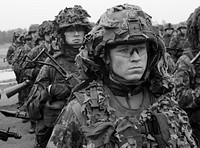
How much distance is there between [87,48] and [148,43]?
0.45 meters

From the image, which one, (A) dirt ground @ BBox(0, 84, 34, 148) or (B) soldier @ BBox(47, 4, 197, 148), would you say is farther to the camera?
(A) dirt ground @ BBox(0, 84, 34, 148)

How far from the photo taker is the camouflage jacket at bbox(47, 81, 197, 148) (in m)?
2.57

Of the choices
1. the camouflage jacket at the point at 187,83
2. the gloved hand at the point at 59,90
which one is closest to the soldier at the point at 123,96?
the camouflage jacket at the point at 187,83

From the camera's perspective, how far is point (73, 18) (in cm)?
547

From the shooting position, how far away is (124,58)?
2650 mm

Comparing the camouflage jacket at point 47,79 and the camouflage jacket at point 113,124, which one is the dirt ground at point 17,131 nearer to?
the camouflage jacket at point 47,79

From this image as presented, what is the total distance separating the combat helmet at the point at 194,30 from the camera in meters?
5.04

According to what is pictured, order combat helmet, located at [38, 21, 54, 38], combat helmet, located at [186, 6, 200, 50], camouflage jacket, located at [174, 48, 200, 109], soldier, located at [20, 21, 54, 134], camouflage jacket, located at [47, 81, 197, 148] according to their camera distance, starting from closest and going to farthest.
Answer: camouflage jacket, located at [47, 81, 197, 148] < camouflage jacket, located at [174, 48, 200, 109] < combat helmet, located at [186, 6, 200, 50] < soldier, located at [20, 21, 54, 134] < combat helmet, located at [38, 21, 54, 38]

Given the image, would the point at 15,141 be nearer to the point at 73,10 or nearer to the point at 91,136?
the point at 73,10

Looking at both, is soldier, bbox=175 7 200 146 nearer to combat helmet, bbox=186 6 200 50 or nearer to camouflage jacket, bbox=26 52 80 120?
combat helmet, bbox=186 6 200 50

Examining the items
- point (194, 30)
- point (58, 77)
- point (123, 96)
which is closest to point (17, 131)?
point (58, 77)

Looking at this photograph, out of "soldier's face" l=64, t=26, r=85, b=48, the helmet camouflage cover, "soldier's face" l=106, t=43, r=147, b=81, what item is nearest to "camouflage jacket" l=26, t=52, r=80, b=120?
"soldier's face" l=64, t=26, r=85, b=48

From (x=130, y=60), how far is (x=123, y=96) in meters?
0.35

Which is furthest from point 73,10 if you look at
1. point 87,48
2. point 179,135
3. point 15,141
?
point 15,141
